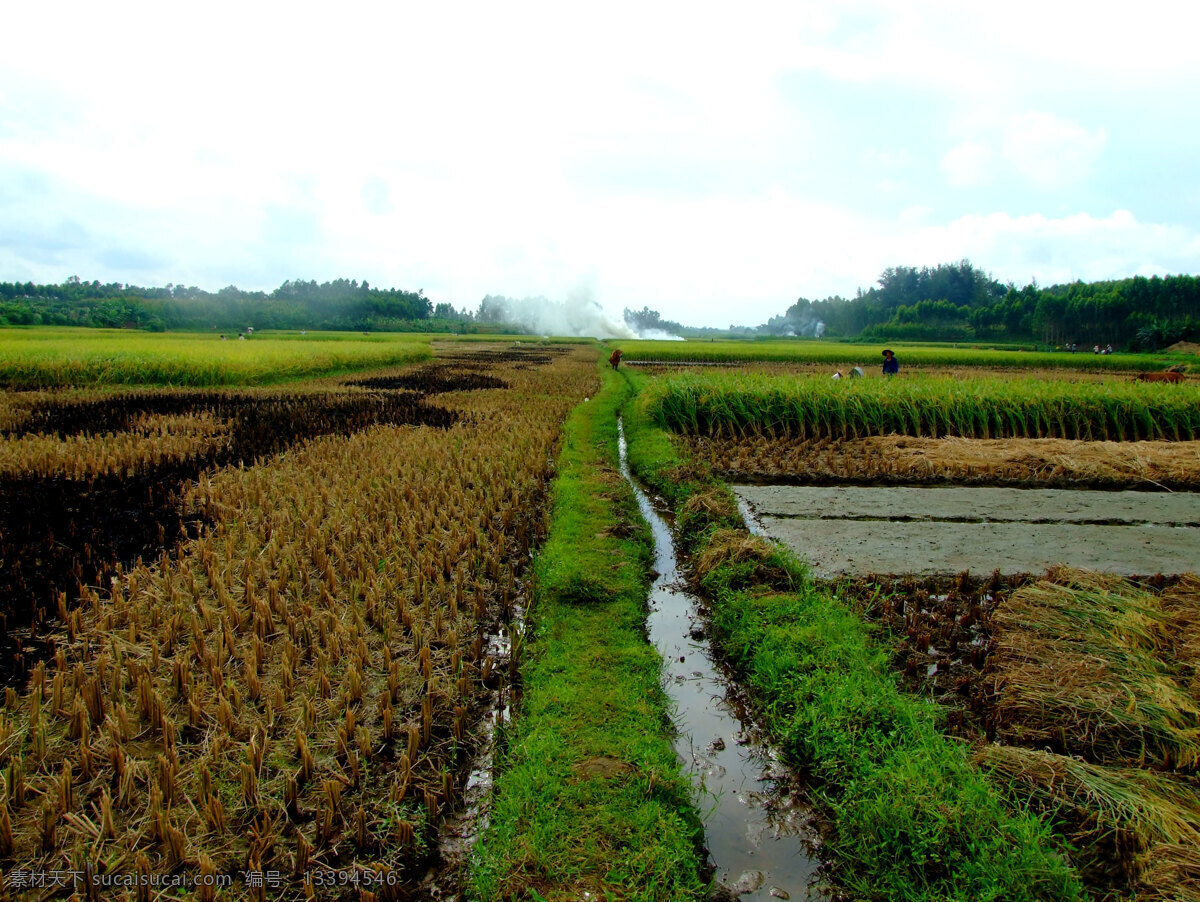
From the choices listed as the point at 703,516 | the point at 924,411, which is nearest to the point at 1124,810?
the point at 703,516

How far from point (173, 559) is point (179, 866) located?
3497mm

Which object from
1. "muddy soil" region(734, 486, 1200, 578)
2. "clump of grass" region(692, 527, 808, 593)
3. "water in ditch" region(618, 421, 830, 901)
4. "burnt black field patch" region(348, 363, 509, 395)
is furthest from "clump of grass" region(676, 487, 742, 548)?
"burnt black field patch" region(348, 363, 509, 395)

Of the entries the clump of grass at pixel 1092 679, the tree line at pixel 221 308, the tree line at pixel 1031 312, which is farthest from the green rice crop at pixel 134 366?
the tree line at pixel 1031 312

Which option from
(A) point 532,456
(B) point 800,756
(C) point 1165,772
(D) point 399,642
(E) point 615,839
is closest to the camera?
(E) point 615,839

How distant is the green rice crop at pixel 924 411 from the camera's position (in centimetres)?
1244

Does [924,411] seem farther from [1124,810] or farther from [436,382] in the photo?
[436,382]

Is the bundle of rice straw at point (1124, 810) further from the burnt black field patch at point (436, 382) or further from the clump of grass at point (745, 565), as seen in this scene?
the burnt black field patch at point (436, 382)

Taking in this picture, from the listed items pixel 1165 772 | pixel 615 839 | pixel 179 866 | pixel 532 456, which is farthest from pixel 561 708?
pixel 532 456

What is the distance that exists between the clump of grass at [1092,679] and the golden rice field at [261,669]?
10.3ft

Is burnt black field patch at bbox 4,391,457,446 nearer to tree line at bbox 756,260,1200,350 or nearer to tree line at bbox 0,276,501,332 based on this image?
tree line at bbox 0,276,501,332

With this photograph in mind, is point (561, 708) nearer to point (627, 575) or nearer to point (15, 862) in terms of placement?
point (627, 575)

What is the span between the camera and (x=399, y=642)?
421cm

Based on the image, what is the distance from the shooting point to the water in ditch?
2736mm

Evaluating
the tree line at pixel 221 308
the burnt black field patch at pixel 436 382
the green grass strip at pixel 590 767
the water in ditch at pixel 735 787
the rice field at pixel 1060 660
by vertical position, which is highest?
the tree line at pixel 221 308
